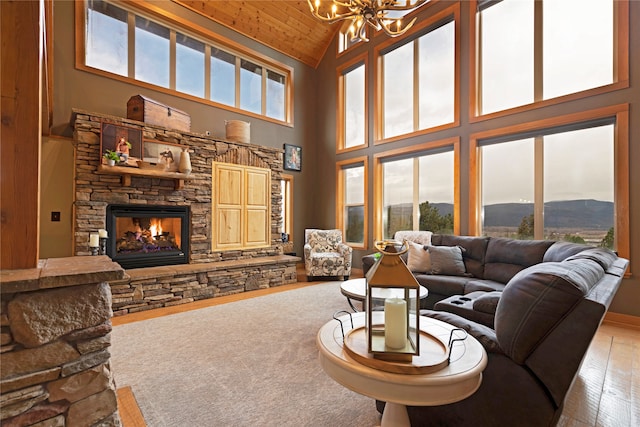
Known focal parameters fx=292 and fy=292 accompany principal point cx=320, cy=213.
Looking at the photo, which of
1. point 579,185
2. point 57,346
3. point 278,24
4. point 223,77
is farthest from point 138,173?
point 579,185

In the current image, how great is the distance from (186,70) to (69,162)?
7.94ft

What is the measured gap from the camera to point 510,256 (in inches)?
138

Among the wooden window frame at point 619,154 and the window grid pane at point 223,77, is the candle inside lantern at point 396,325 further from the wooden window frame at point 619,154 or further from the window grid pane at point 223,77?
the window grid pane at point 223,77

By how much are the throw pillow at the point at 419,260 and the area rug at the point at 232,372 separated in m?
→ 1.39

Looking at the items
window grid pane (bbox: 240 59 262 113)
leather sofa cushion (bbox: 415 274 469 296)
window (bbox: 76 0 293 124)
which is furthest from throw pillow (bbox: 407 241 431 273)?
window grid pane (bbox: 240 59 262 113)

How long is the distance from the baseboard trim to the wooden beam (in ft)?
16.4

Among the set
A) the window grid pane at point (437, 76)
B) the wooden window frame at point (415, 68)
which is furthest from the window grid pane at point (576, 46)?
the window grid pane at point (437, 76)

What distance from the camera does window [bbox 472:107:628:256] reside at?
11.5 ft

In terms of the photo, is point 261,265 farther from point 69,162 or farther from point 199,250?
point 69,162

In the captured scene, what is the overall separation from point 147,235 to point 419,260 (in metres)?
3.95

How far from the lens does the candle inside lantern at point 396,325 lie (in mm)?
1092

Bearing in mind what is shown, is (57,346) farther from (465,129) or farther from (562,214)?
(465,129)

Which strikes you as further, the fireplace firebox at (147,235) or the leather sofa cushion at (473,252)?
the fireplace firebox at (147,235)

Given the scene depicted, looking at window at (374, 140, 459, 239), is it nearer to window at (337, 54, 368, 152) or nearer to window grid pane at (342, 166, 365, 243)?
window grid pane at (342, 166, 365, 243)
